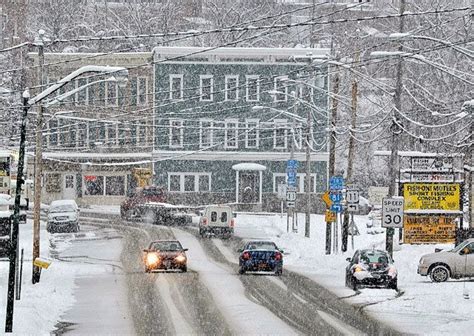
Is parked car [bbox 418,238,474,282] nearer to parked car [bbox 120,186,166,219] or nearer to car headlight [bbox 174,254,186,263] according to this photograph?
car headlight [bbox 174,254,186,263]

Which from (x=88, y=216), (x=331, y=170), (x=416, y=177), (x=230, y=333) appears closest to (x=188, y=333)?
(x=230, y=333)

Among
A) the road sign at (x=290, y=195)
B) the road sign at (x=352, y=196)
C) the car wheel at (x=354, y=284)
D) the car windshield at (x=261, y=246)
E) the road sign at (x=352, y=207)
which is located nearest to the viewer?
the car wheel at (x=354, y=284)

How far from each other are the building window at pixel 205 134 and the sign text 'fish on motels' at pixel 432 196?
38.0m

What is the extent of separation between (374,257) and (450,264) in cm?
345

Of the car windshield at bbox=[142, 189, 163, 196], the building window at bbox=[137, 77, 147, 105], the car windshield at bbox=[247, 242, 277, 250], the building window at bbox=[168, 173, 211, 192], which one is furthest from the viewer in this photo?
the building window at bbox=[137, 77, 147, 105]

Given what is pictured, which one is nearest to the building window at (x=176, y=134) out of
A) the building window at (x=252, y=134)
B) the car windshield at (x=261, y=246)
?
the building window at (x=252, y=134)

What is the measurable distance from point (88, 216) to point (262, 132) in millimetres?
15300

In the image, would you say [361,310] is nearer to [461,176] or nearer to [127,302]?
[127,302]

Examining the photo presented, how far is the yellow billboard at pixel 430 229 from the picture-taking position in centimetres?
4391

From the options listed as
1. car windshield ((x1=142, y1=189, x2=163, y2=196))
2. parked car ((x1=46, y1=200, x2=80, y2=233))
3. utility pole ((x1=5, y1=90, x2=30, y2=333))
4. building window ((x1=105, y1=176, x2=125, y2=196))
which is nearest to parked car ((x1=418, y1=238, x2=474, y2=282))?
utility pole ((x1=5, y1=90, x2=30, y2=333))

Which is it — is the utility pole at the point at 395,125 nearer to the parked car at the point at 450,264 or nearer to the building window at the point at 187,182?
the parked car at the point at 450,264

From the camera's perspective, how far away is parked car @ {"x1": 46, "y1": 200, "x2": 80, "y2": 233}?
204 ft

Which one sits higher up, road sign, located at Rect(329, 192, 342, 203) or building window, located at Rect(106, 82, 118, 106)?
building window, located at Rect(106, 82, 118, 106)

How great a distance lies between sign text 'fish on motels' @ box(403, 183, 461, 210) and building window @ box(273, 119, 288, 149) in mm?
33342
